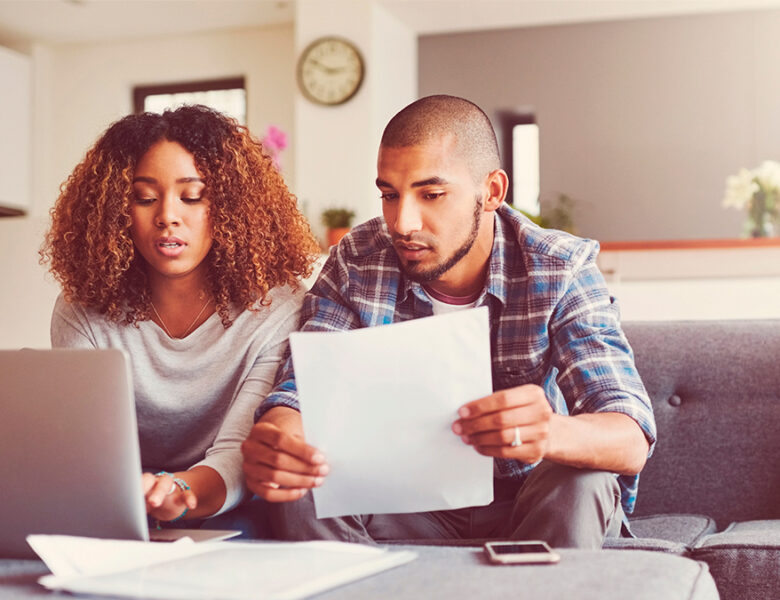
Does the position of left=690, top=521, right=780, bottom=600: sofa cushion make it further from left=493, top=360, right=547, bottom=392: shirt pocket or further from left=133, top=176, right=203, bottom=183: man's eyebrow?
left=133, top=176, right=203, bottom=183: man's eyebrow

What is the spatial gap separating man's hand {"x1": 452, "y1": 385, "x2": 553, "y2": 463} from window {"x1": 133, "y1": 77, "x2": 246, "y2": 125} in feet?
17.8

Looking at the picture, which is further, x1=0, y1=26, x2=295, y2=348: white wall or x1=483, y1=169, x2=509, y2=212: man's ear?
x1=0, y1=26, x2=295, y2=348: white wall

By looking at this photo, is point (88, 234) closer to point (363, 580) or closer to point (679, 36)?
point (363, 580)

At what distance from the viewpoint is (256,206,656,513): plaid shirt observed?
1400 mm

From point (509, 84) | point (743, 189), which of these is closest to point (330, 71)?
point (509, 84)

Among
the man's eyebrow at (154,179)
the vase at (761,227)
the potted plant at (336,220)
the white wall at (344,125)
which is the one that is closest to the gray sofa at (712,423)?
the man's eyebrow at (154,179)

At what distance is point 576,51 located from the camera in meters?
5.89

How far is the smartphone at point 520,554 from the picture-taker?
902mm

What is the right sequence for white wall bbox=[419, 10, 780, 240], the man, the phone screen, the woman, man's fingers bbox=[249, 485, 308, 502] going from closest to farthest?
the phone screen
man's fingers bbox=[249, 485, 308, 502]
the man
the woman
white wall bbox=[419, 10, 780, 240]

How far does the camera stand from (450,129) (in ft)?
5.11

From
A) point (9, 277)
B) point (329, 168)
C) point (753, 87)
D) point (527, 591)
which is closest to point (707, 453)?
point (527, 591)

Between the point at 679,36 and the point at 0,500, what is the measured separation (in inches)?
219

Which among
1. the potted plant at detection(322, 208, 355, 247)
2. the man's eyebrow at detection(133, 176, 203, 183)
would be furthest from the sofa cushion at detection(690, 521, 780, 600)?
the potted plant at detection(322, 208, 355, 247)

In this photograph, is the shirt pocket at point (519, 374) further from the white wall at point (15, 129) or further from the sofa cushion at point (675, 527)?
the white wall at point (15, 129)
